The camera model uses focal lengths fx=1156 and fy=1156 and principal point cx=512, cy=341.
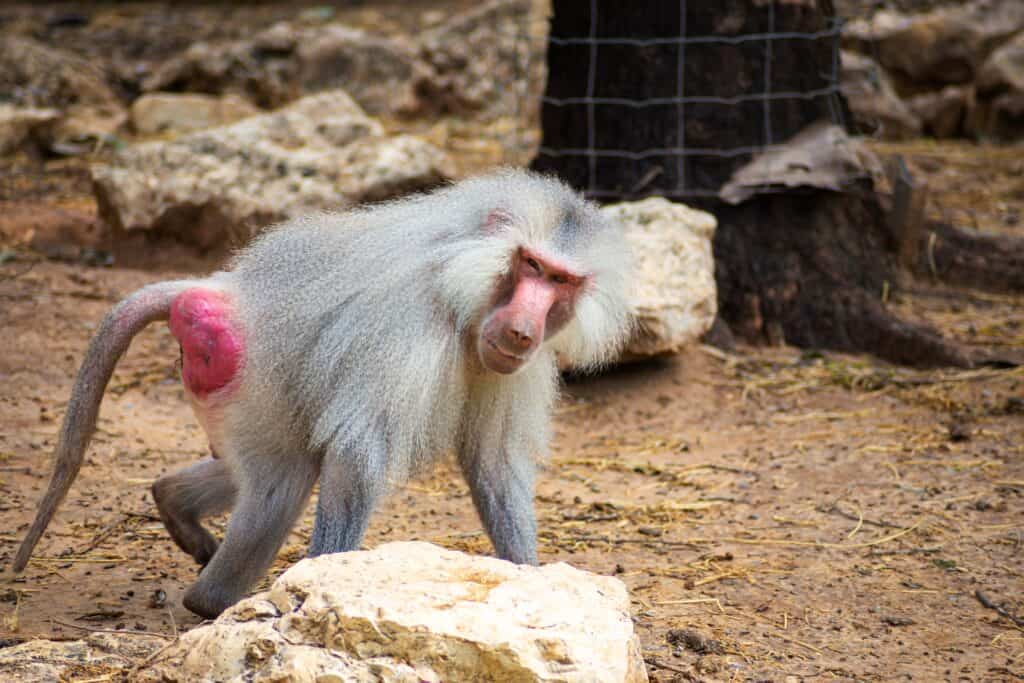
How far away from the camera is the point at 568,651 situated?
2.60 meters

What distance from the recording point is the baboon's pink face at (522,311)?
3285mm

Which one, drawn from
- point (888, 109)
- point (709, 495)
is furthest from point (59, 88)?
point (709, 495)

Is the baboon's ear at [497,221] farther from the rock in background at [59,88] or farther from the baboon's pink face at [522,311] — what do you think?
the rock in background at [59,88]

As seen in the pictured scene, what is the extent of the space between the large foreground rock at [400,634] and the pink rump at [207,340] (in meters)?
1.01

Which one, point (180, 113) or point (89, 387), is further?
point (180, 113)

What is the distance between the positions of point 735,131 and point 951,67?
20.9 ft

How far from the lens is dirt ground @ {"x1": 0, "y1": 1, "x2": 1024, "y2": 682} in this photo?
12.1 ft

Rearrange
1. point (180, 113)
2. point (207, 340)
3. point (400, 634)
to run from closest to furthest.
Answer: point (400, 634) → point (207, 340) → point (180, 113)

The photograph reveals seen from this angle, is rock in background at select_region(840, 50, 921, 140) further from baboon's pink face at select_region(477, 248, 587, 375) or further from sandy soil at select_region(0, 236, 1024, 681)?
baboon's pink face at select_region(477, 248, 587, 375)

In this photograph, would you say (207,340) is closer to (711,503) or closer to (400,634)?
(400,634)

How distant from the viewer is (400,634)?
8.39 ft

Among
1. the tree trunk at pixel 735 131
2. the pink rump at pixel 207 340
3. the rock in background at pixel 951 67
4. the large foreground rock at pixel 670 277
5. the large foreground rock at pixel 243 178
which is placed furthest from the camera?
the rock in background at pixel 951 67

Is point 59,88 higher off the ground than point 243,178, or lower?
higher

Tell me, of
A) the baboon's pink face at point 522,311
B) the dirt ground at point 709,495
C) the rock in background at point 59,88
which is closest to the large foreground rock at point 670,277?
the dirt ground at point 709,495
